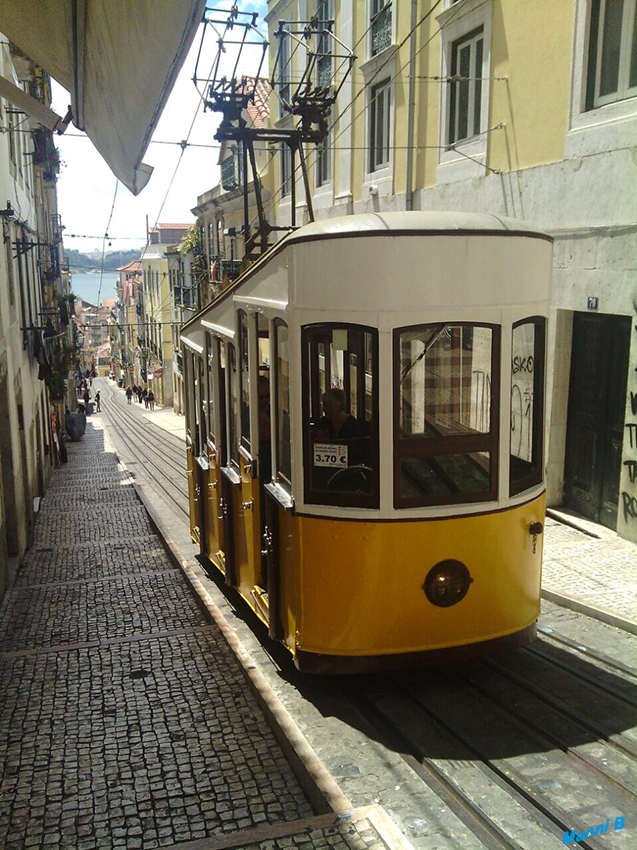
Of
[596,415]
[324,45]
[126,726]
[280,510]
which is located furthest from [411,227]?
[324,45]

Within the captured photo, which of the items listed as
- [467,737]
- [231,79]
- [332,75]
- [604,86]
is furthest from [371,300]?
[332,75]

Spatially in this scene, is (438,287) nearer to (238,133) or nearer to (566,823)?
(566,823)

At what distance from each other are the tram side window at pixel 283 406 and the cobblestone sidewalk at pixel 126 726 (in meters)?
1.61

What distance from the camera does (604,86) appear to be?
902cm

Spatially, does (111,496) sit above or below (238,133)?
below

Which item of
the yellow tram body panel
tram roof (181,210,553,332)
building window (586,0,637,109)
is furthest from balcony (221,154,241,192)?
the yellow tram body panel

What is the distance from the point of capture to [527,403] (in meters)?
4.85

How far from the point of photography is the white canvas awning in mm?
3934

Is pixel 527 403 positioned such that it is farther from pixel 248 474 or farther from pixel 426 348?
pixel 248 474

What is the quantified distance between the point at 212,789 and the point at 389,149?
507 inches

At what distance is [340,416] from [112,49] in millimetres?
2548

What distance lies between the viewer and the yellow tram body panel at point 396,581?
456 cm

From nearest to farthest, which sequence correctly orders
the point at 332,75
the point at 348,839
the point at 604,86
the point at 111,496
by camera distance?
1. the point at 348,839
2. the point at 604,86
3. the point at 111,496
4. the point at 332,75

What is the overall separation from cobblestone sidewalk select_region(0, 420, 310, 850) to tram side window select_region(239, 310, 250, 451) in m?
1.75
